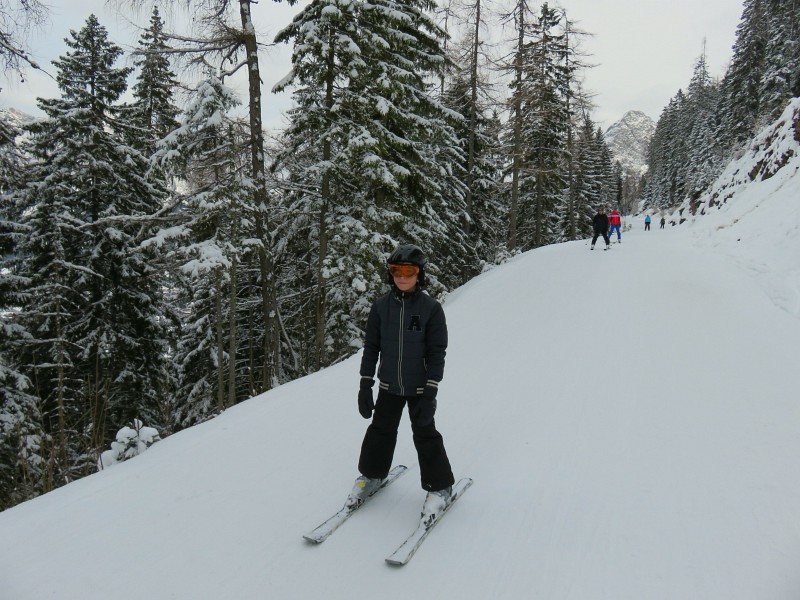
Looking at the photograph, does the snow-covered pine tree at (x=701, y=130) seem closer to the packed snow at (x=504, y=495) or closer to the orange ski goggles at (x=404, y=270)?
the packed snow at (x=504, y=495)

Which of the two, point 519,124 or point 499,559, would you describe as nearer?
point 499,559

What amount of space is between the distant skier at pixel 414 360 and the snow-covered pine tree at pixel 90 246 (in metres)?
13.2

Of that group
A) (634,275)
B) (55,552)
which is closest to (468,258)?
(634,275)

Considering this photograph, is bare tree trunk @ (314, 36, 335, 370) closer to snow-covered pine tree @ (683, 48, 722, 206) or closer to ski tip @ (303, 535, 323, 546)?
ski tip @ (303, 535, 323, 546)

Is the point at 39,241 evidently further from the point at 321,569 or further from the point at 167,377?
the point at 321,569

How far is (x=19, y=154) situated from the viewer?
695 centimetres

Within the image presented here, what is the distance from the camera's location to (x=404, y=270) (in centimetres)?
358

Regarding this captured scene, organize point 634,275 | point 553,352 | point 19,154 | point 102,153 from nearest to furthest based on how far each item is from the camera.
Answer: point 19,154, point 553,352, point 634,275, point 102,153

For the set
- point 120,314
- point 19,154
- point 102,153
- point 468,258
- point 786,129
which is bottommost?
point 120,314

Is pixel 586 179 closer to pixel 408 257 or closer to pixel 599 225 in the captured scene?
pixel 599 225

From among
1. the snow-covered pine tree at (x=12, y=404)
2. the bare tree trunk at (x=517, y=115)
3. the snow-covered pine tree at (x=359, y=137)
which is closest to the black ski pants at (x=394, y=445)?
the snow-covered pine tree at (x=359, y=137)

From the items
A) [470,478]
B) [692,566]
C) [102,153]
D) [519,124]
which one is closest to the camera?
[692,566]

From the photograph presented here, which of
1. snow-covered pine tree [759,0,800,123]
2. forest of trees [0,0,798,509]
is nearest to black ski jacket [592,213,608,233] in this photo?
forest of trees [0,0,798,509]

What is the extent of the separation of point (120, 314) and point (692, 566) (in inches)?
666
